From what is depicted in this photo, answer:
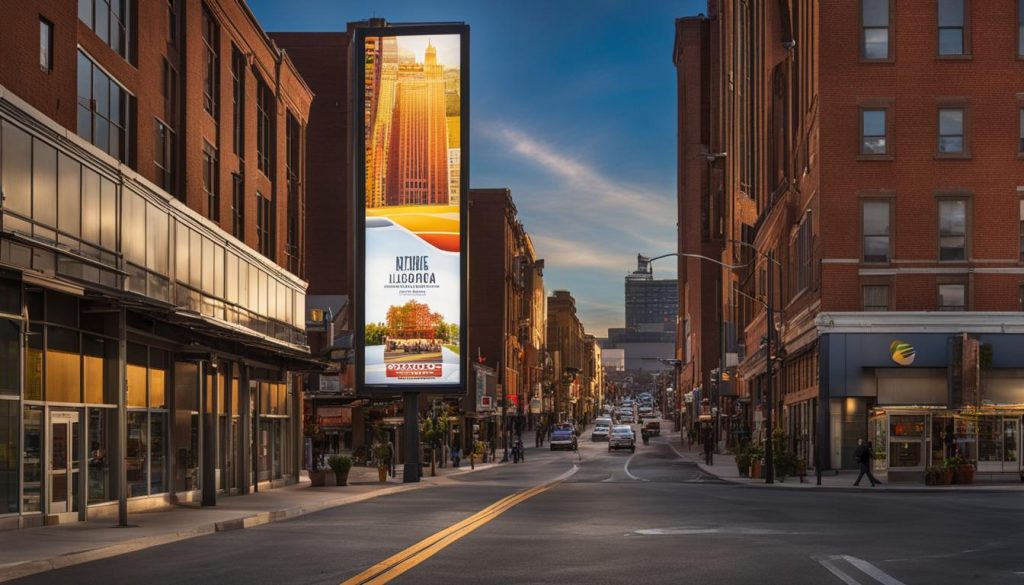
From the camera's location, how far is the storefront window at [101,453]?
107ft

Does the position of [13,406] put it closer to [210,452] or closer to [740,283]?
[210,452]

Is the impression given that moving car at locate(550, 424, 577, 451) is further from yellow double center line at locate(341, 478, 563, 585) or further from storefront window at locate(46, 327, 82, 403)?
storefront window at locate(46, 327, 82, 403)

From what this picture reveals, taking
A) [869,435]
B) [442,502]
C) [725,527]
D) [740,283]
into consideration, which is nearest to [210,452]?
[442,502]

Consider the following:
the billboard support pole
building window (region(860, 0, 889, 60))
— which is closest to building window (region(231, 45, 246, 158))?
the billboard support pole

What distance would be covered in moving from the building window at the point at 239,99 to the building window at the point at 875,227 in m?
26.7

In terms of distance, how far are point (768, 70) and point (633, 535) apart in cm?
7329

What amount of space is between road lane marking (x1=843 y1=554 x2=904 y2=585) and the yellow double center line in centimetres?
571

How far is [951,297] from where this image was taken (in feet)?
194

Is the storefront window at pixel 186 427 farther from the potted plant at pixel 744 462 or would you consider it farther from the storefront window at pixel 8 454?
the potted plant at pixel 744 462

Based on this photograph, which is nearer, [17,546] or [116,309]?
[17,546]

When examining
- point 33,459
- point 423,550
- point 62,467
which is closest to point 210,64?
point 62,467

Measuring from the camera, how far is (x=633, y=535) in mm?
23484

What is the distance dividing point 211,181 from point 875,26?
3012cm

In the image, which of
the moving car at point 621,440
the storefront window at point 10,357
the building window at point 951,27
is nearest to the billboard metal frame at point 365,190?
the building window at point 951,27
